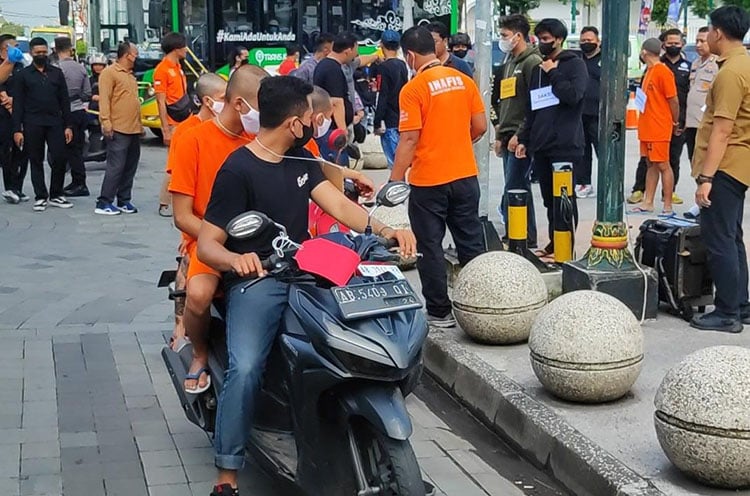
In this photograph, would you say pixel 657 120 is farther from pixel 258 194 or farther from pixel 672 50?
pixel 258 194

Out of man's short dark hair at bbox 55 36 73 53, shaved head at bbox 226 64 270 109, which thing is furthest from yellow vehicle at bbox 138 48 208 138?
shaved head at bbox 226 64 270 109

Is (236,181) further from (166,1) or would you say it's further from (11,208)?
(166,1)

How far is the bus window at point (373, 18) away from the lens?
20.9 m

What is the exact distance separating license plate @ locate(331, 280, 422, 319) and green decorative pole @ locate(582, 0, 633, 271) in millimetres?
3448

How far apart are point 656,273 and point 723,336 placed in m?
0.62

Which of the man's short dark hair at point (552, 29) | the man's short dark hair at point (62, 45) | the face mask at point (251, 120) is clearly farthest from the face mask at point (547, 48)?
the man's short dark hair at point (62, 45)

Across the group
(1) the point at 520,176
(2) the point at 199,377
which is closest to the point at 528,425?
(2) the point at 199,377

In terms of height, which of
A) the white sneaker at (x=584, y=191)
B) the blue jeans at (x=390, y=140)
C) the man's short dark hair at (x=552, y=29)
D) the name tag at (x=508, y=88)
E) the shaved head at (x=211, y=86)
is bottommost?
the white sneaker at (x=584, y=191)

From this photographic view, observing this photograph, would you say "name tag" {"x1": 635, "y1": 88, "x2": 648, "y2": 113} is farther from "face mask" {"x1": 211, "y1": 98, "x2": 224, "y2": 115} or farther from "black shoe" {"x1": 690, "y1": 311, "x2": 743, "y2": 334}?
"face mask" {"x1": 211, "y1": 98, "x2": 224, "y2": 115}

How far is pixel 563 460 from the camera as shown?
16.3 ft

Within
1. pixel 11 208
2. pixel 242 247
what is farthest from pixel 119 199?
pixel 242 247

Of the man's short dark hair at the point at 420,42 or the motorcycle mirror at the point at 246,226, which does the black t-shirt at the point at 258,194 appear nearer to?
the motorcycle mirror at the point at 246,226

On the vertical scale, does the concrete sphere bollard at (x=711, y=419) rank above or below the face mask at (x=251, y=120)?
below

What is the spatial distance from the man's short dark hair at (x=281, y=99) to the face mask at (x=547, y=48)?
4895 millimetres
